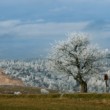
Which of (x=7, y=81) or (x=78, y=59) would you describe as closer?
(x=78, y=59)

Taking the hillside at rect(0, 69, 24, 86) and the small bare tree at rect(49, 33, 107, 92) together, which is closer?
the small bare tree at rect(49, 33, 107, 92)

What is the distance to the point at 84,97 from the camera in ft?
224

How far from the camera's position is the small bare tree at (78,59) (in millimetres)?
89438

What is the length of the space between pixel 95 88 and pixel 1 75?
51021 millimetres

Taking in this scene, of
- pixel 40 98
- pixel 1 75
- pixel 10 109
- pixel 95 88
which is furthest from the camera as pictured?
pixel 95 88

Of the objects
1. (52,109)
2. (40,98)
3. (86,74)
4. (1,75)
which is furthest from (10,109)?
(1,75)

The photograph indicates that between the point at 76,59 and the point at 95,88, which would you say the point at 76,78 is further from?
the point at 95,88

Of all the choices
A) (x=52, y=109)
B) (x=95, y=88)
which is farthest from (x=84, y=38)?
(x=95, y=88)

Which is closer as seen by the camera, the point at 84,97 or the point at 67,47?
the point at 84,97

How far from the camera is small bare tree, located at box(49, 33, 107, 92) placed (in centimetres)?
8944

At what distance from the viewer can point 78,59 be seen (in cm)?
8981

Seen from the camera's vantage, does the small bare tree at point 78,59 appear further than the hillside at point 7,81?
No

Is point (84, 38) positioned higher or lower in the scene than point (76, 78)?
higher

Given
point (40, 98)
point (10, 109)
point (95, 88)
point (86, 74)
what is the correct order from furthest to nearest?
point (95, 88)
point (86, 74)
point (40, 98)
point (10, 109)
